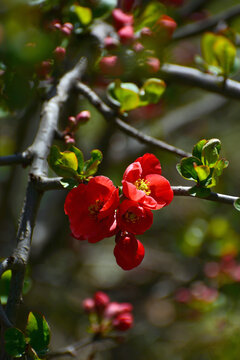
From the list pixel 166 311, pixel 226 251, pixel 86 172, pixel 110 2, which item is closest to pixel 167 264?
pixel 166 311

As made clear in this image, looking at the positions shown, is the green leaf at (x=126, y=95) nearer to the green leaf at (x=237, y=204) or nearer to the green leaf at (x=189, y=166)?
the green leaf at (x=189, y=166)

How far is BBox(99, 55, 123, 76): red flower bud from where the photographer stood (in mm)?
1218

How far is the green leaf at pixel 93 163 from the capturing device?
0.78m

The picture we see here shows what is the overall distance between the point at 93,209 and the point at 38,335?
0.26m

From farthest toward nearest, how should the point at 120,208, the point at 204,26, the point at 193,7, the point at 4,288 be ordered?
the point at 193,7 → the point at 204,26 → the point at 4,288 → the point at 120,208

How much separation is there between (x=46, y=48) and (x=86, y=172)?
245 mm

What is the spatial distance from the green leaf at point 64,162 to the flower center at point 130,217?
0.42ft

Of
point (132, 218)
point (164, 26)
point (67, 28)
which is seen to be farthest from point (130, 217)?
point (164, 26)

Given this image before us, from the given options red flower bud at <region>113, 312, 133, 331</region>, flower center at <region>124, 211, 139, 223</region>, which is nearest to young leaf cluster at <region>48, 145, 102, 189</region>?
flower center at <region>124, 211, 139, 223</region>

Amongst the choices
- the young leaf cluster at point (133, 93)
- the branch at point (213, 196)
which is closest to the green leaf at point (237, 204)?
the branch at point (213, 196)

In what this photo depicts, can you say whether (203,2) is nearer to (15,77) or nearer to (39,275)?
(15,77)

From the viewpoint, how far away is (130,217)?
75 centimetres

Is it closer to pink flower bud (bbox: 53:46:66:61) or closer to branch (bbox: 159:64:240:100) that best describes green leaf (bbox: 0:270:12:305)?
pink flower bud (bbox: 53:46:66:61)

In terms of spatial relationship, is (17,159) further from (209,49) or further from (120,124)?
(209,49)
